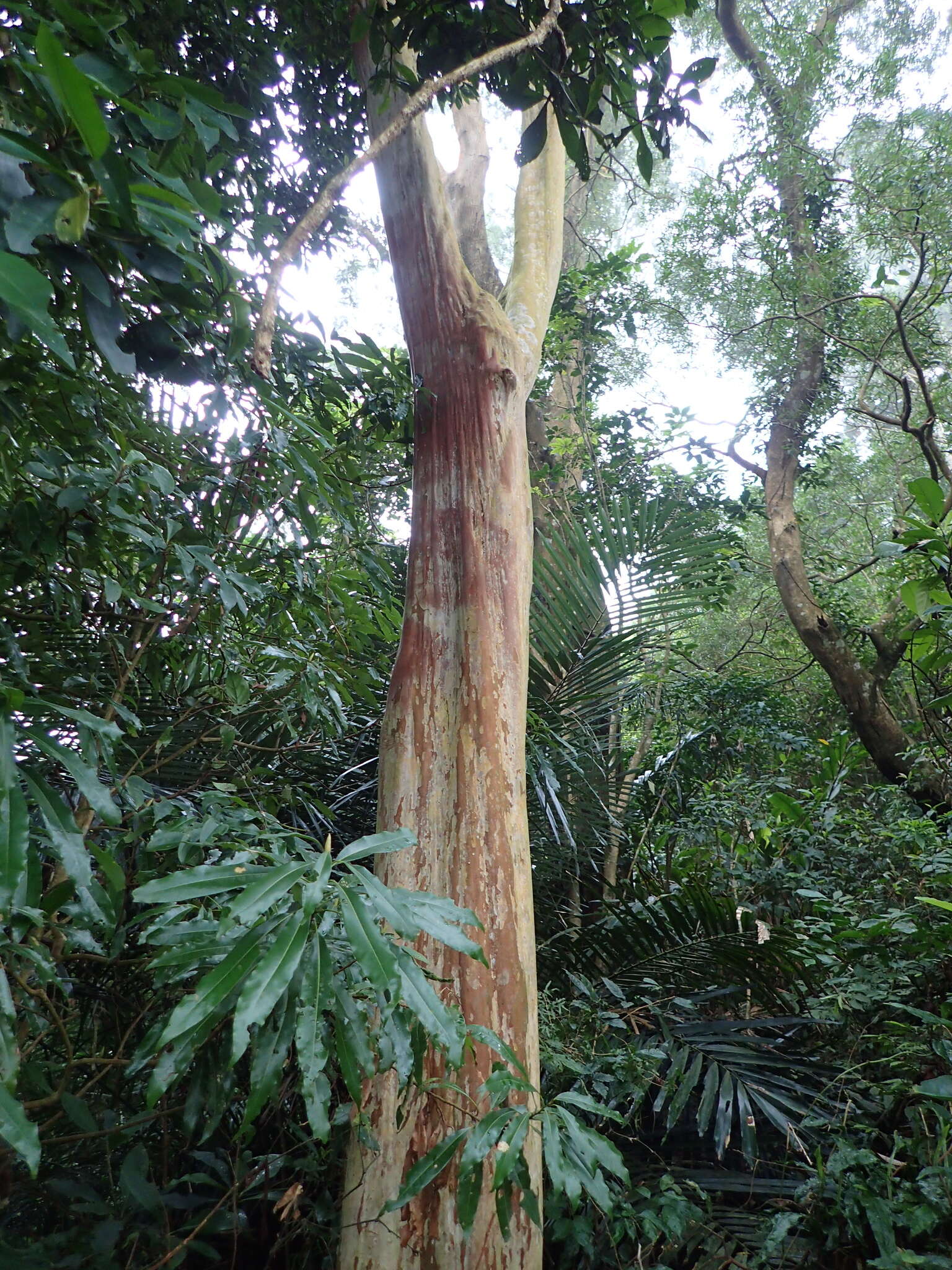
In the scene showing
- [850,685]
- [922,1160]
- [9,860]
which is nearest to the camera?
[9,860]

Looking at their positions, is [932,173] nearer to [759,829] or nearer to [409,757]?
[759,829]

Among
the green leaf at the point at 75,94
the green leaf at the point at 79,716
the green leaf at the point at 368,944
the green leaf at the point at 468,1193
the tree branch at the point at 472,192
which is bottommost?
the green leaf at the point at 468,1193

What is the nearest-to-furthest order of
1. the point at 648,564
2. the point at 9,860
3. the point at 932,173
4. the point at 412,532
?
the point at 9,860 < the point at 412,532 < the point at 648,564 < the point at 932,173

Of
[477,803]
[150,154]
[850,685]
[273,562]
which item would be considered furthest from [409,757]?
[850,685]

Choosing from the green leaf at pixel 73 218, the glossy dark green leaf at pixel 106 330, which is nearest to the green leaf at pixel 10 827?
the glossy dark green leaf at pixel 106 330

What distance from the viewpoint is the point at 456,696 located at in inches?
84.9

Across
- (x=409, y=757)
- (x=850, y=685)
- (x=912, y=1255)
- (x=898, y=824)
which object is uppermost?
(x=850, y=685)

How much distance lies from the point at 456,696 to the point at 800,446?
584 cm

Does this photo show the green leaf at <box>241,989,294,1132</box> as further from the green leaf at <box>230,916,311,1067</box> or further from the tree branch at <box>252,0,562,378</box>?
the tree branch at <box>252,0,562,378</box>

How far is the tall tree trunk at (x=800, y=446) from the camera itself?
18.3ft

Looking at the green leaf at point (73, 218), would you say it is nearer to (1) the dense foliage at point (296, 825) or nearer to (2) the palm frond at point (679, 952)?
(1) the dense foliage at point (296, 825)

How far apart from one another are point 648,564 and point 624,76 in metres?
1.68

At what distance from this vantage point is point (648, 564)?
3.24 meters

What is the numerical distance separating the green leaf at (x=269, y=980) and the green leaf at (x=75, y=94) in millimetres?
1019
